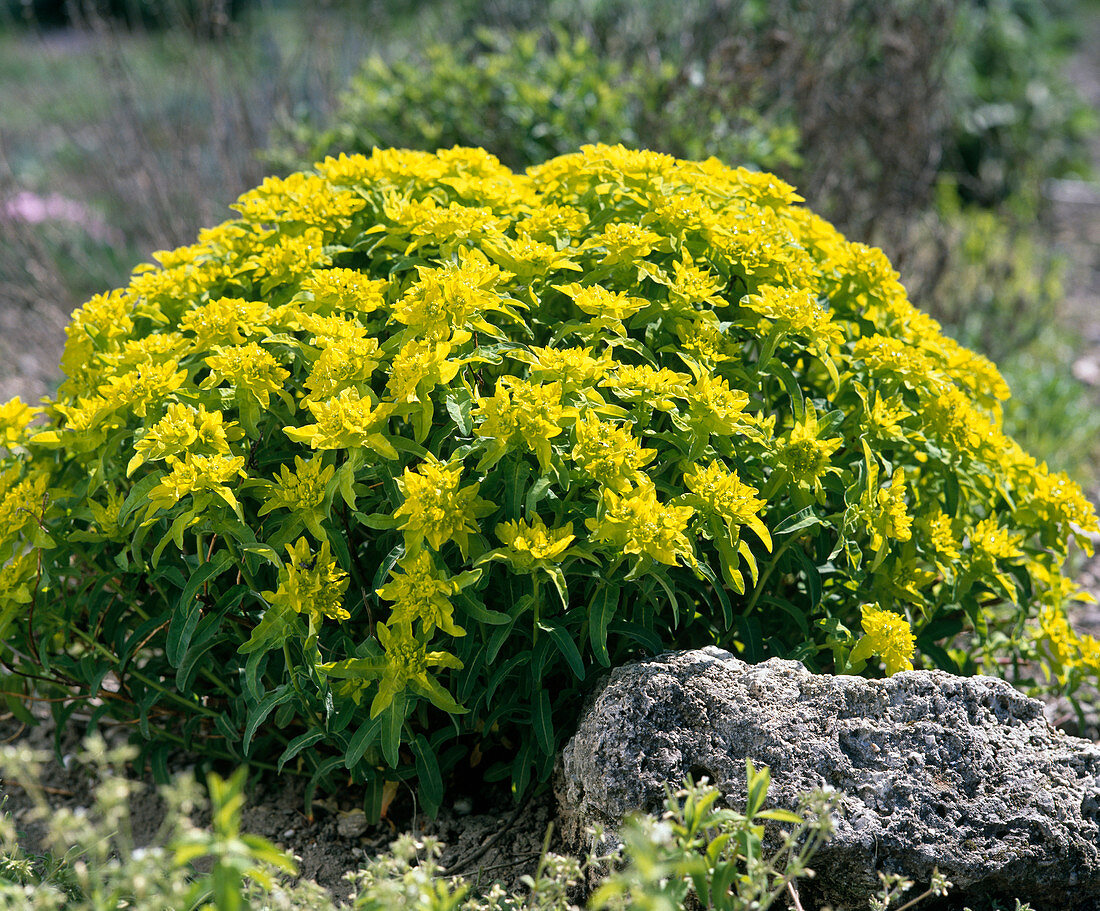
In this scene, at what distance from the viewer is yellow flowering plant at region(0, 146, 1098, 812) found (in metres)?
1.95

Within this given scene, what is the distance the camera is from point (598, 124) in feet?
14.6

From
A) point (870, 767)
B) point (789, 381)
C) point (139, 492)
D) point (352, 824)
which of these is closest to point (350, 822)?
point (352, 824)

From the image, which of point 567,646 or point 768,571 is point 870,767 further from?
point 567,646

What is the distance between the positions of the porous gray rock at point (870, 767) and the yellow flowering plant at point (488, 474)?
12 centimetres

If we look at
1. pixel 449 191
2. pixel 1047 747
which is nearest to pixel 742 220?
pixel 449 191

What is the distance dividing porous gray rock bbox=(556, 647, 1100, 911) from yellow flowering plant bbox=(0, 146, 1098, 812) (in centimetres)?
12

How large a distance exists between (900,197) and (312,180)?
3789mm

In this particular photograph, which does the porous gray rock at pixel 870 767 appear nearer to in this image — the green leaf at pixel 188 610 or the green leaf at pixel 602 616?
the green leaf at pixel 602 616

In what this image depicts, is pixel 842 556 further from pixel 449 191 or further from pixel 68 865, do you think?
pixel 68 865

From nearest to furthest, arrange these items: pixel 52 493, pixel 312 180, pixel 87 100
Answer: pixel 52 493 → pixel 312 180 → pixel 87 100

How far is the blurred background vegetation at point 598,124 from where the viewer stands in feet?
14.9

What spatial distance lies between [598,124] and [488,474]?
2.86m

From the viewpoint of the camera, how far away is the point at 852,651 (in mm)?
2188

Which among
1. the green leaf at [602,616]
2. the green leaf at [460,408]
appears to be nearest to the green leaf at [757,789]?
the green leaf at [602,616]
